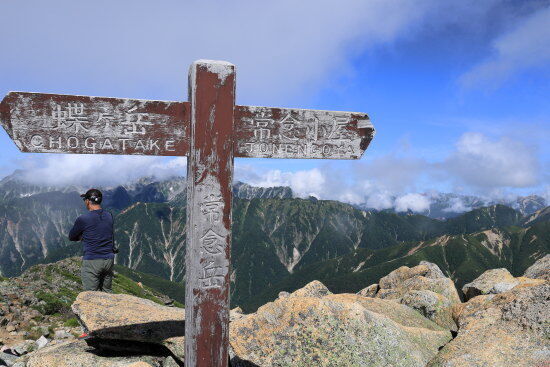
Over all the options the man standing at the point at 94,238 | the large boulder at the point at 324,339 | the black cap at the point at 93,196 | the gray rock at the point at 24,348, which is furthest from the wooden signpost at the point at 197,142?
the gray rock at the point at 24,348

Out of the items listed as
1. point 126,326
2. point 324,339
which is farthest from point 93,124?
point 324,339

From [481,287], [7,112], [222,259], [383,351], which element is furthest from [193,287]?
[481,287]

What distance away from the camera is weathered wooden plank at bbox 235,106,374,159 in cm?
731

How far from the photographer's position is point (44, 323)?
21797 millimetres

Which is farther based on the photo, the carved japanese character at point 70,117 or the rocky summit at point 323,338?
the rocky summit at point 323,338

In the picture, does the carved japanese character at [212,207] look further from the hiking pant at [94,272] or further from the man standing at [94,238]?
the hiking pant at [94,272]

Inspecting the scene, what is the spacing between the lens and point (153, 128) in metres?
6.94

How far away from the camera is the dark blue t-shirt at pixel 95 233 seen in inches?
500

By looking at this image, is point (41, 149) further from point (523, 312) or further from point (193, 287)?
point (523, 312)

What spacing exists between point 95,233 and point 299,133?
8.89m

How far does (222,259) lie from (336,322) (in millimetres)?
4645

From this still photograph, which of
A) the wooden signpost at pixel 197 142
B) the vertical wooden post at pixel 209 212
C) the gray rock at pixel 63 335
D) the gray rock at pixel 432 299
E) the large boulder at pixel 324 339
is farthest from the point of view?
the gray rock at pixel 63 335

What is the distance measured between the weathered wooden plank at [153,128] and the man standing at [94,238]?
6.66 meters

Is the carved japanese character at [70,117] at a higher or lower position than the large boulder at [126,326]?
higher
